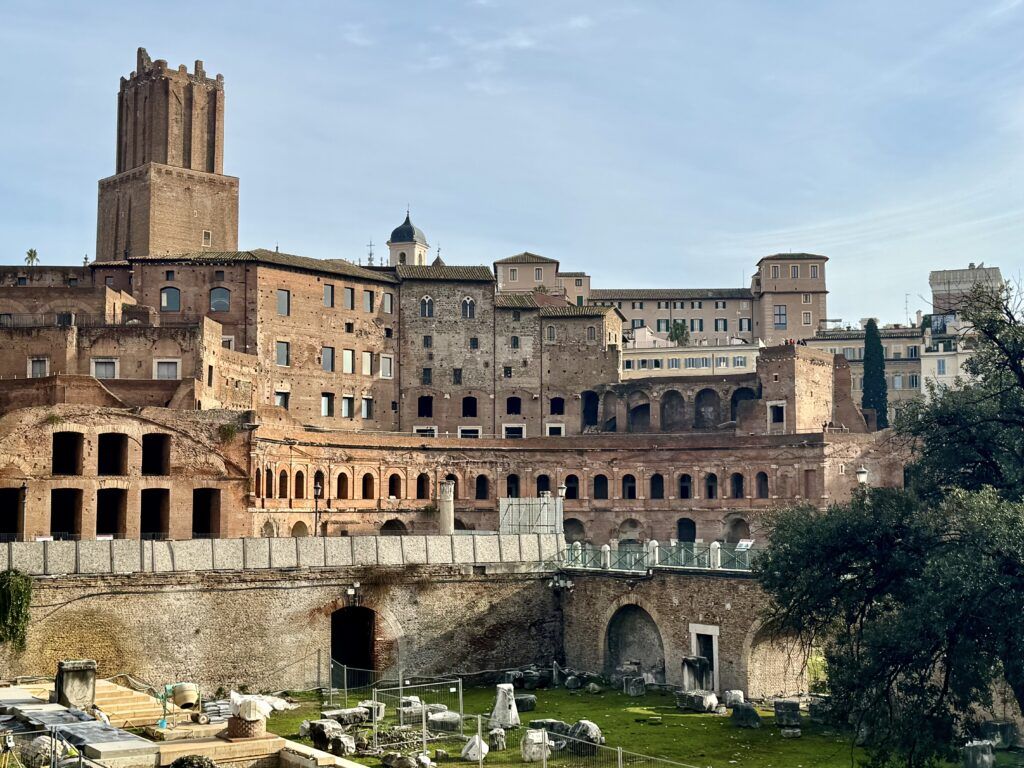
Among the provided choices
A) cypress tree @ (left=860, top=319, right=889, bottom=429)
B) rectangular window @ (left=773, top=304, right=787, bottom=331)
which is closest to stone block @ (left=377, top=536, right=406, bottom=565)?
cypress tree @ (left=860, top=319, right=889, bottom=429)

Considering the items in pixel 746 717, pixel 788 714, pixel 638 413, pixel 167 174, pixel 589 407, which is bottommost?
pixel 746 717

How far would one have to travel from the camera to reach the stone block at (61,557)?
32.3 meters

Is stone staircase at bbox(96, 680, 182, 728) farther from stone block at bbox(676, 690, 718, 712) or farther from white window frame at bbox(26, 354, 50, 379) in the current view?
white window frame at bbox(26, 354, 50, 379)

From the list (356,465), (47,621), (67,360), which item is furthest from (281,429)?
(47,621)

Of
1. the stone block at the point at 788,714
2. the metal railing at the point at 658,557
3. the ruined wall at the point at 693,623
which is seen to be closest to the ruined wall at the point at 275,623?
the metal railing at the point at 658,557

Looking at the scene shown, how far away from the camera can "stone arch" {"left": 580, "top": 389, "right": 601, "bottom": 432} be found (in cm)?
6975

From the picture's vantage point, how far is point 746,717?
29859mm

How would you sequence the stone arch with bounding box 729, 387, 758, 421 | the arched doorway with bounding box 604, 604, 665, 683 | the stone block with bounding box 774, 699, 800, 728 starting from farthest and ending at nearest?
the stone arch with bounding box 729, 387, 758, 421, the arched doorway with bounding box 604, 604, 665, 683, the stone block with bounding box 774, 699, 800, 728

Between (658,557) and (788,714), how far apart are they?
749 cm

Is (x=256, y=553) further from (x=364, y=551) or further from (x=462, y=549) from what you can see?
(x=462, y=549)

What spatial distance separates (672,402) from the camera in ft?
230

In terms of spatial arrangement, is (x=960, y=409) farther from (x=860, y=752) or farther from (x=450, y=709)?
(x=450, y=709)

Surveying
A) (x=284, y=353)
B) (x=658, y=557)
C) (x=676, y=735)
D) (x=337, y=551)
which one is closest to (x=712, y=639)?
(x=658, y=557)

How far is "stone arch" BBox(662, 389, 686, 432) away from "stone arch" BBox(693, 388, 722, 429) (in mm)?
731
